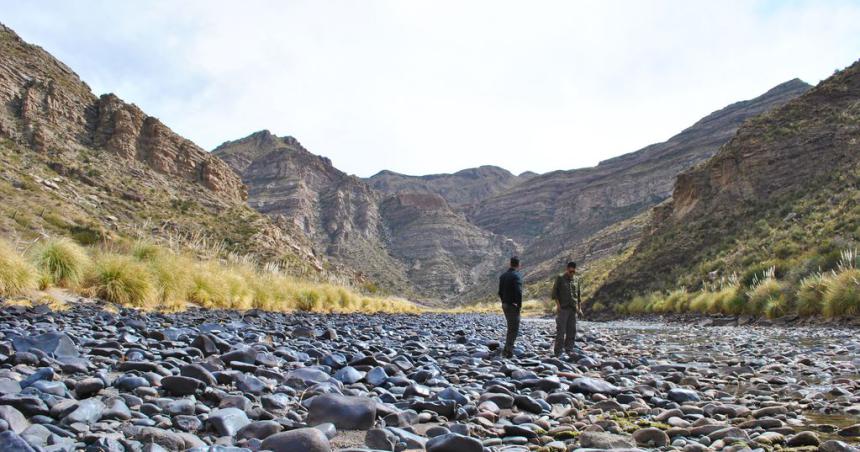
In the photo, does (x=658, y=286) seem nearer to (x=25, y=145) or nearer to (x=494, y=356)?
(x=494, y=356)

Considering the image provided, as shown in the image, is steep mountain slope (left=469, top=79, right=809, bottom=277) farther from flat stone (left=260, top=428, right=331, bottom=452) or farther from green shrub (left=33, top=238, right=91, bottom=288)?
flat stone (left=260, top=428, right=331, bottom=452)

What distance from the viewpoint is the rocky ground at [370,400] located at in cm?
272

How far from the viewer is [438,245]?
144m

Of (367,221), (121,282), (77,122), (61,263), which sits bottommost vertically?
(121,282)

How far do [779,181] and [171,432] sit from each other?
39914mm

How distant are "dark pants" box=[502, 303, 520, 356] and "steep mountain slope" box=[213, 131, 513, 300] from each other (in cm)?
9303

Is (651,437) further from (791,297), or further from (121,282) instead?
(791,297)

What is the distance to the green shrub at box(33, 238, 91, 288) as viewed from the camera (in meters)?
10.2

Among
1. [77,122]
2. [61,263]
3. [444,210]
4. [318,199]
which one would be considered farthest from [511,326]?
[444,210]

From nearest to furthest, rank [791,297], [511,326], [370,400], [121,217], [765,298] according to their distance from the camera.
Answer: [370,400] < [511,326] < [791,297] < [765,298] < [121,217]

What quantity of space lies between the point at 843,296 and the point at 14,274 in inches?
664

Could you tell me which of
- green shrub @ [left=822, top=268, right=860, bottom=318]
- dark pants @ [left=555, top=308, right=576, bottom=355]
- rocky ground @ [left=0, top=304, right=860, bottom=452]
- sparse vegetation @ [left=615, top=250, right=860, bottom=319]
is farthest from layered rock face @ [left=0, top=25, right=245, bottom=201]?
green shrub @ [left=822, top=268, right=860, bottom=318]

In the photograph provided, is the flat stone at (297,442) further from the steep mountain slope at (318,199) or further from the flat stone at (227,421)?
the steep mountain slope at (318,199)

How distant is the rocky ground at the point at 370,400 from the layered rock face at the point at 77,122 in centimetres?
5245
